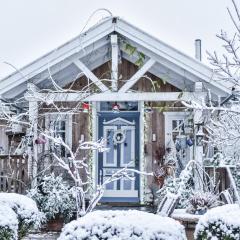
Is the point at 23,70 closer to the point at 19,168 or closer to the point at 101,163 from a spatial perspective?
the point at 19,168

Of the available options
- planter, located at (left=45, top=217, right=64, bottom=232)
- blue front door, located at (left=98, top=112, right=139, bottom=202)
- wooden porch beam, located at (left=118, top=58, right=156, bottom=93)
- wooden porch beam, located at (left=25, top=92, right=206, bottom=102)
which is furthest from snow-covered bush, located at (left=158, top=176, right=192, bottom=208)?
planter, located at (left=45, top=217, right=64, bottom=232)

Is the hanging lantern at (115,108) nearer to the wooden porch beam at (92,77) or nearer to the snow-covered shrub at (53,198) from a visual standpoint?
the wooden porch beam at (92,77)

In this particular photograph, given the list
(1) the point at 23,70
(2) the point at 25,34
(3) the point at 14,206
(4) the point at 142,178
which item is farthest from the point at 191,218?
(2) the point at 25,34

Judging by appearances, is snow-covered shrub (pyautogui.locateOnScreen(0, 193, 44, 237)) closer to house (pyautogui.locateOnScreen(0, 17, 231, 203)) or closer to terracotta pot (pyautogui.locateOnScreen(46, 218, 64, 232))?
terracotta pot (pyautogui.locateOnScreen(46, 218, 64, 232))

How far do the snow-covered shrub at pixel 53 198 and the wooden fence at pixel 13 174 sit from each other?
61cm

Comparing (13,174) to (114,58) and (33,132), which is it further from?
(114,58)

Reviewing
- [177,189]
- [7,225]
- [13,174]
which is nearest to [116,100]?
[177,189]

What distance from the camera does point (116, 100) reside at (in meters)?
12.1

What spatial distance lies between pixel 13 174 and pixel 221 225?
278 inches

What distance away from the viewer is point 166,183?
12.3 m

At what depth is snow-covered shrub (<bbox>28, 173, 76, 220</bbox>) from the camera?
11.1 meters

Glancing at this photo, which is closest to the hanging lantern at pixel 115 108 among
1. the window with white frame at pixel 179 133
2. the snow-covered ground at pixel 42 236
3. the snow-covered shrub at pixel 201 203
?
the window with white frame at pixel 179 133

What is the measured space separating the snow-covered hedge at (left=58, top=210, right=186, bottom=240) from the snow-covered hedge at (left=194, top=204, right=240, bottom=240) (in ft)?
1.40

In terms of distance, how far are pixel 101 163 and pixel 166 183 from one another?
91.1 inches
